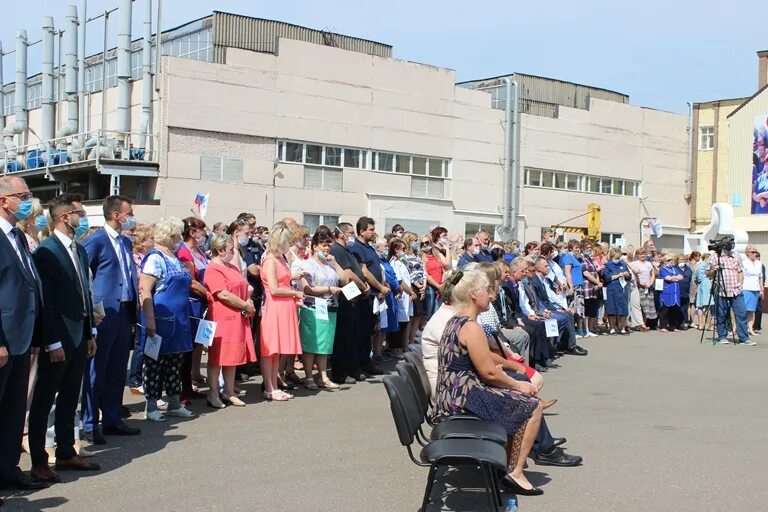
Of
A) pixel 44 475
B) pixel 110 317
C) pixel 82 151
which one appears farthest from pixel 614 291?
pixel 82 151

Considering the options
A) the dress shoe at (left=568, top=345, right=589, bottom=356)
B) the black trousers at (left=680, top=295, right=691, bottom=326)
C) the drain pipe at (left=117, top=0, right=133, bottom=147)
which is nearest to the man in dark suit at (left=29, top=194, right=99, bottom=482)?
the dress shoe at (left=568, top=345, right=589, bottom=356)

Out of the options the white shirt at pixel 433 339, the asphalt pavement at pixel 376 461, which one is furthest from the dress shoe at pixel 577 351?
the white shirt at pixel 433 339

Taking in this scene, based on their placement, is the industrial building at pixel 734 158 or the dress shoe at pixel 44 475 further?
the industrial building at pixel 734 158

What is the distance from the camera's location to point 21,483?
586 centimetres

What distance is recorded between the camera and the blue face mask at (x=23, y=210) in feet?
18.5

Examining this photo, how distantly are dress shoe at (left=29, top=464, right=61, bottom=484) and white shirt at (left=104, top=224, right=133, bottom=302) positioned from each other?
1.72 metres

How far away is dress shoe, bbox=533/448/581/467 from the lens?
22.3ft

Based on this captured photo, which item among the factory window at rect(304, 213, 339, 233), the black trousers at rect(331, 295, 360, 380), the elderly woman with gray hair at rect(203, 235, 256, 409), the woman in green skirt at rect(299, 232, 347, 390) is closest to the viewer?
the elderly woman with gray hair at rect(203, 235, 256, 409)

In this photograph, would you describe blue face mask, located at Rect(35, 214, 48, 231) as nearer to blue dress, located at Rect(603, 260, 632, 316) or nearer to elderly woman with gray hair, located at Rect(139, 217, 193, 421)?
elderly woman with gray hair, located at Rect(139, 217, 193, 421)

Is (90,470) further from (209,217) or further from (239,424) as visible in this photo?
(209,217)

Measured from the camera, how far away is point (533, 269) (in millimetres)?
13617

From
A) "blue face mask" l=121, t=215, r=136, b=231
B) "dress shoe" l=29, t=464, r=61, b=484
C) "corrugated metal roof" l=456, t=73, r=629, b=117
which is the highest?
"corrugated metal roof" l=456, t=73, r=629, b=117

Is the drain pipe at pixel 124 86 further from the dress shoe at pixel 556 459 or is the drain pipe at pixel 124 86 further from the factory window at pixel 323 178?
the dress shoe at pixel 556 459

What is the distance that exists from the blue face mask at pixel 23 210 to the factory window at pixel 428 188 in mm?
30515
